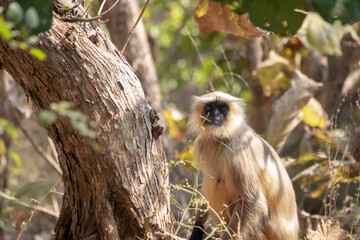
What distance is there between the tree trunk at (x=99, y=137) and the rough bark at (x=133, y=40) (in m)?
2.48

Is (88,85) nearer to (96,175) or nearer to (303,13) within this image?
(96,175)

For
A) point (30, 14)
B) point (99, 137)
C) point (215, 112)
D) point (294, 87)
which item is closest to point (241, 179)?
point (215, 112)

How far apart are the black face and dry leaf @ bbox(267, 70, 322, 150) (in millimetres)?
1368

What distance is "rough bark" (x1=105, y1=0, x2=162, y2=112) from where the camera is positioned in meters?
5.45

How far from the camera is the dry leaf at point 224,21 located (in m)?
4.25

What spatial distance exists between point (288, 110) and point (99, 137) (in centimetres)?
292

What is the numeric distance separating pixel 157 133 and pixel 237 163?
36.4 inches

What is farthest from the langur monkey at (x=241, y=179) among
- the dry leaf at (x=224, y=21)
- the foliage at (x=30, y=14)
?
the foliage at (x=30, y=14)

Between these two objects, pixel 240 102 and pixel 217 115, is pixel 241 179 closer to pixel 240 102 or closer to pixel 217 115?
pixel 217 115

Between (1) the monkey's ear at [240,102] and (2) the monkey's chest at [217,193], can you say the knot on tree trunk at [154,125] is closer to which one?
(2) the monkey's chest at [217,193]

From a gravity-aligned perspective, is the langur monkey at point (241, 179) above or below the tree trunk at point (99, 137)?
below

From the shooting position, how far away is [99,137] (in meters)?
2.86

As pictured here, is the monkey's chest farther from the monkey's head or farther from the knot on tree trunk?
the knot on tree trunk

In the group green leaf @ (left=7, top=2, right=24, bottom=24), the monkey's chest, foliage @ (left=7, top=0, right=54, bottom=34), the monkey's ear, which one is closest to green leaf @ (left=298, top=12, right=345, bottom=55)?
the monkey's ear
